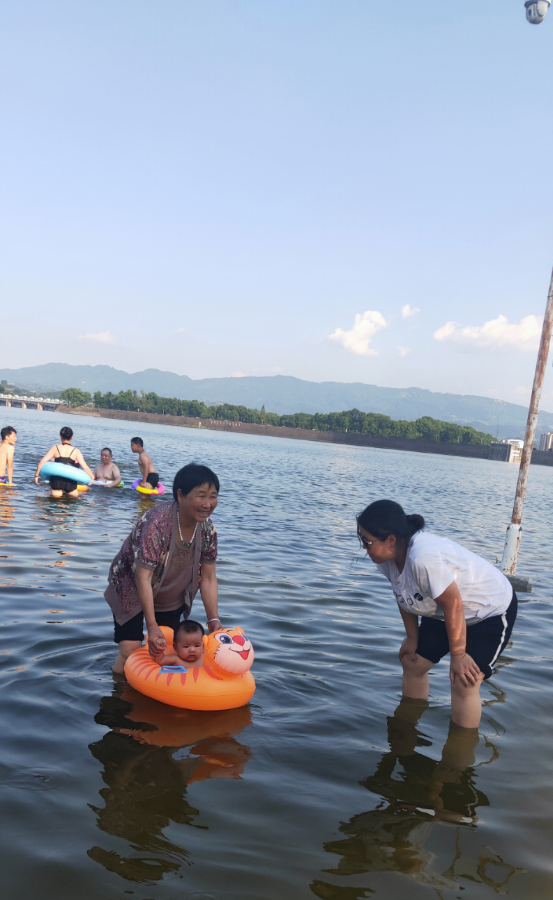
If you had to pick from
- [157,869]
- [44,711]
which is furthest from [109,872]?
[44,711]

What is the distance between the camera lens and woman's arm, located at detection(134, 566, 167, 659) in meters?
4.67

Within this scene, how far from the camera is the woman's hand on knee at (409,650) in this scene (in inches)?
189

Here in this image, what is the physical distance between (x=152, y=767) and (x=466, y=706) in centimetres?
224

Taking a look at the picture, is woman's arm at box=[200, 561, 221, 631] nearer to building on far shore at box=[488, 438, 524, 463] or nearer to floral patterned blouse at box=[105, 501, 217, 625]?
floral patterned blouse at box=[105, 501, 217, 625]

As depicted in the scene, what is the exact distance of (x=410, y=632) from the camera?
4.75 metres

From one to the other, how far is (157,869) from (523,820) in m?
2.07

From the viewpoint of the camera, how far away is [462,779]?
4.11m

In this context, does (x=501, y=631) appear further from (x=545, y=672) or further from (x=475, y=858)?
(x=545, y=672)

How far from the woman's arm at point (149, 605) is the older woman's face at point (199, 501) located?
0.56 meters

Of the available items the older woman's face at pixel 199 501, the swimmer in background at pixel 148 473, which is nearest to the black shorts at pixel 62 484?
the swimmer in background at pixel 148 473

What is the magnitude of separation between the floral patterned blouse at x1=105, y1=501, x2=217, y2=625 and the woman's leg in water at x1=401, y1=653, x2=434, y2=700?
68.1 inches

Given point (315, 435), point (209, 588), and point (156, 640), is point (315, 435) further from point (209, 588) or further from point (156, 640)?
point (156, 640)

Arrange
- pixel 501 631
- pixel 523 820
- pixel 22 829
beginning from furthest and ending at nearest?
pixel 501 631 → pixel 523 820 → pixel 22 829

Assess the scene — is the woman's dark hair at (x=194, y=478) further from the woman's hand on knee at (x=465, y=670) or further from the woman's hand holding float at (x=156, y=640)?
the woman's hand on knee at (x=465, y=670)
